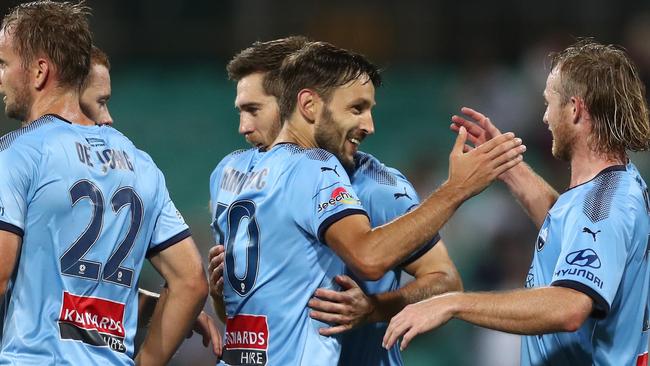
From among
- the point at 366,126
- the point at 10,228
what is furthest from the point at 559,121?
the point at 10,228

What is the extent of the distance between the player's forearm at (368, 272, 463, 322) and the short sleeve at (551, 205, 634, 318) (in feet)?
2.18

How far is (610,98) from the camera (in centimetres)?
524

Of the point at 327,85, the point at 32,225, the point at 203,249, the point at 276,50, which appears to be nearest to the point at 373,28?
the point at 203,249

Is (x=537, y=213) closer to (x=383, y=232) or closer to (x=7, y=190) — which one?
(x=383, y=232)

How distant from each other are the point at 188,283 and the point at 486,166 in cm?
155

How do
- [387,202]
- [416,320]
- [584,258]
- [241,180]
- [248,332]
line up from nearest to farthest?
[416,320]
[584,258]
[248,332]
[241,180]
[387,202]

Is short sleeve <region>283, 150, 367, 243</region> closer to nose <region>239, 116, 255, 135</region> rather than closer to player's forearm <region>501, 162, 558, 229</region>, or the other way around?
nose <region>239, 116, 255, 135</region>

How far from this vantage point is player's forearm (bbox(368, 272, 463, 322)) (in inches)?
203

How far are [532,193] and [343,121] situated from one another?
141 centimetres

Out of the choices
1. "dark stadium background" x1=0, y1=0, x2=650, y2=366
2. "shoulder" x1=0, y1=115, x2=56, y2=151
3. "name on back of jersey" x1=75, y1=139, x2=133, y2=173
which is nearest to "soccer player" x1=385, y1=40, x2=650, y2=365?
"name on back of jersey" x1=75, y1=139, x2=133, y2=173

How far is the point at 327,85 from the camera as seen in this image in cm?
530

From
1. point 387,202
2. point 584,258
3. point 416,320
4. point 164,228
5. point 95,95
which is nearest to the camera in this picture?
point 416,320

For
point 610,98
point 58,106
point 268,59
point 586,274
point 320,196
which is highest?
point 610,98

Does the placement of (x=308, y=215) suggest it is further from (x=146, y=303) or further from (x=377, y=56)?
(x=377, y=56)
